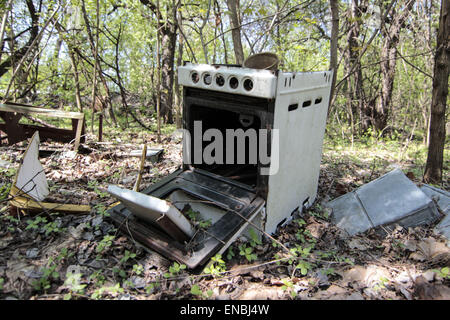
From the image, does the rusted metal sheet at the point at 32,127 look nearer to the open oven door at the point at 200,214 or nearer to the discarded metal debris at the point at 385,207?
the open oven door at the point at 200,214

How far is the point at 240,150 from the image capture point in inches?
120

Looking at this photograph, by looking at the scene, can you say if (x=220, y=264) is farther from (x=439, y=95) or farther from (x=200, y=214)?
(x=439, y=95)

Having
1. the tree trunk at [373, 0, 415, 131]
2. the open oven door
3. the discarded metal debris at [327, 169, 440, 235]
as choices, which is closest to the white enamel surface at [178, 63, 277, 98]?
the open oven door

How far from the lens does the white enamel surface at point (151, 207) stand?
5.84ft

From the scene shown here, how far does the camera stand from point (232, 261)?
82.6 inches

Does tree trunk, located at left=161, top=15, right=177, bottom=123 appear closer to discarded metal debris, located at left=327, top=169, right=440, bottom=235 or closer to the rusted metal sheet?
the rusted metal sheet

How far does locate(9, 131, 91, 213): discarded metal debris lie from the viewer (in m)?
2.21

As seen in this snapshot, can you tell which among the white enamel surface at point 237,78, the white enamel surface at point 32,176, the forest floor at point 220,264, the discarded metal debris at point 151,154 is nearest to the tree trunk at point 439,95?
the forest floor at point 220,264

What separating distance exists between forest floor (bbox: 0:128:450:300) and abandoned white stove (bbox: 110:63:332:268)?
→ 149 mm

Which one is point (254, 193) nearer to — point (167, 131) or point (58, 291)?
point (58, 291)

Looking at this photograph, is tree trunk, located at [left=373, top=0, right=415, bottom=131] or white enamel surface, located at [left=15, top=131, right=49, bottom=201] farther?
tree trunk, located at [left=373, top=0, right=415, bottom=131]

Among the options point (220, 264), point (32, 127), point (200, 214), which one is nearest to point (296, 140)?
point (200, 214)

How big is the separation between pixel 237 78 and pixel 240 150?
42.9 inches

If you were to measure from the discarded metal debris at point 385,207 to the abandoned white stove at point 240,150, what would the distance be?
15.5 inches
